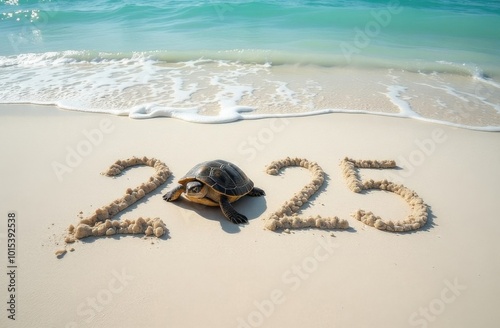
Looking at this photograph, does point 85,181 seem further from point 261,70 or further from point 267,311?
point 261,70

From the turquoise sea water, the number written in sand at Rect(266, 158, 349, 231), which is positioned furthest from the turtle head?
the turquoise sea water

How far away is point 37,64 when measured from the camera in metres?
11.9

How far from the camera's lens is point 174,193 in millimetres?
4648

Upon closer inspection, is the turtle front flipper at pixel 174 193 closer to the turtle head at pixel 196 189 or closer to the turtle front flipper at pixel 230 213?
the turtle head at pixel 196 189

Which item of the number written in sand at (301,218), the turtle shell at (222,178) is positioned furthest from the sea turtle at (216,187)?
the number written in sand at (301,218)

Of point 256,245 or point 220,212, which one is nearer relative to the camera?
point 256,245

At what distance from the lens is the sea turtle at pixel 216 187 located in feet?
14.4

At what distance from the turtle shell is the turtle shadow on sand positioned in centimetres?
23

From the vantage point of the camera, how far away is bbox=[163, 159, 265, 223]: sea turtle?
4.39 meters

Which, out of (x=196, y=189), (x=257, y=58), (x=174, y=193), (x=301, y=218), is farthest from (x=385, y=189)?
(x=257, y=58)

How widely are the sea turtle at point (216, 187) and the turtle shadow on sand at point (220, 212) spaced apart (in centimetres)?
9

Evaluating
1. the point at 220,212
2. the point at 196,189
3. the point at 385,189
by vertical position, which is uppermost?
the point at 196,189

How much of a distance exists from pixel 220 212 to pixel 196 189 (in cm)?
50

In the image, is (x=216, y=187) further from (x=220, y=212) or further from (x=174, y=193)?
(x=174, y=193)
